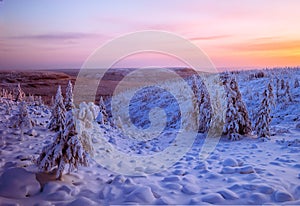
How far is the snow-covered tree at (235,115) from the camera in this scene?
14266mm

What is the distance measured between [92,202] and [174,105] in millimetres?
27942

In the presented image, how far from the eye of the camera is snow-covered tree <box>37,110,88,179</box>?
6625mm

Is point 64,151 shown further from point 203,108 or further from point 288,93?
point 288,93

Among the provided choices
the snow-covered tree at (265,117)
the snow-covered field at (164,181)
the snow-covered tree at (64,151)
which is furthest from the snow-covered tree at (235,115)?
the snow-covered tree at (64,151)

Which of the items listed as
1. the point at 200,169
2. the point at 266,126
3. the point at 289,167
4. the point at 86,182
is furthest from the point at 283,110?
the point at 86,182

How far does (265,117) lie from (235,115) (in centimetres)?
160

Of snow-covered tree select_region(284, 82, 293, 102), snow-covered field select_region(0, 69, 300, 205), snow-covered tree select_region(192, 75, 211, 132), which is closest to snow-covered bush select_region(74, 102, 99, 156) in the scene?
snow-covered field select_region(0, 69, 300, 205)

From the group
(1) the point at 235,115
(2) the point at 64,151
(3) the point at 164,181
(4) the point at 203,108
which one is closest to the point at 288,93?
(4) the point at 203,108

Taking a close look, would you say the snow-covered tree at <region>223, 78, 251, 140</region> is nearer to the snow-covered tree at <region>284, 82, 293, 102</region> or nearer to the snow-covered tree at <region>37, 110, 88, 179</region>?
the snow-covered tree at <region>37, 110, 88, 179</region>

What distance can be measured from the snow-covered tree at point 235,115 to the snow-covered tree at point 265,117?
71 cm

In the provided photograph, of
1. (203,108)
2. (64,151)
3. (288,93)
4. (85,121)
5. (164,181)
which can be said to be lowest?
(164,181)

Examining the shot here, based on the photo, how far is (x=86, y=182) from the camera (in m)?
6.89

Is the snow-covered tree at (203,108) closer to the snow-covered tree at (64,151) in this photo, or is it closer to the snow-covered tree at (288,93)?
the snow-covered tree at (64,151)

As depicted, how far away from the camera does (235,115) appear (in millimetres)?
14367
